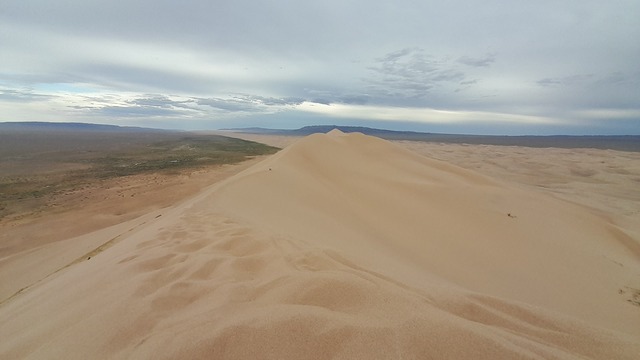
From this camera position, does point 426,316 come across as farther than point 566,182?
No

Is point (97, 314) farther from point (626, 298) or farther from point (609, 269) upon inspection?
point (609, 269)

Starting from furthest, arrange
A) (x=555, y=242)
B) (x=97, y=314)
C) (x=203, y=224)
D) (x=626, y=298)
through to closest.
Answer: (x=555, y=242) < (x=203, y=224) < (x=626, y=298) < (x=97, y=314)

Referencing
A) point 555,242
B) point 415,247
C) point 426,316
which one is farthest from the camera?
point 555,242

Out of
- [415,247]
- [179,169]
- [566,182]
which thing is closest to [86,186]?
[179,169]

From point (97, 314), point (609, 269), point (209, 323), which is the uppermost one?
point (209, 323)

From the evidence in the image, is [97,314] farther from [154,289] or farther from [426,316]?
[426,316]

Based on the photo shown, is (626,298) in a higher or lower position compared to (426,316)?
lower
